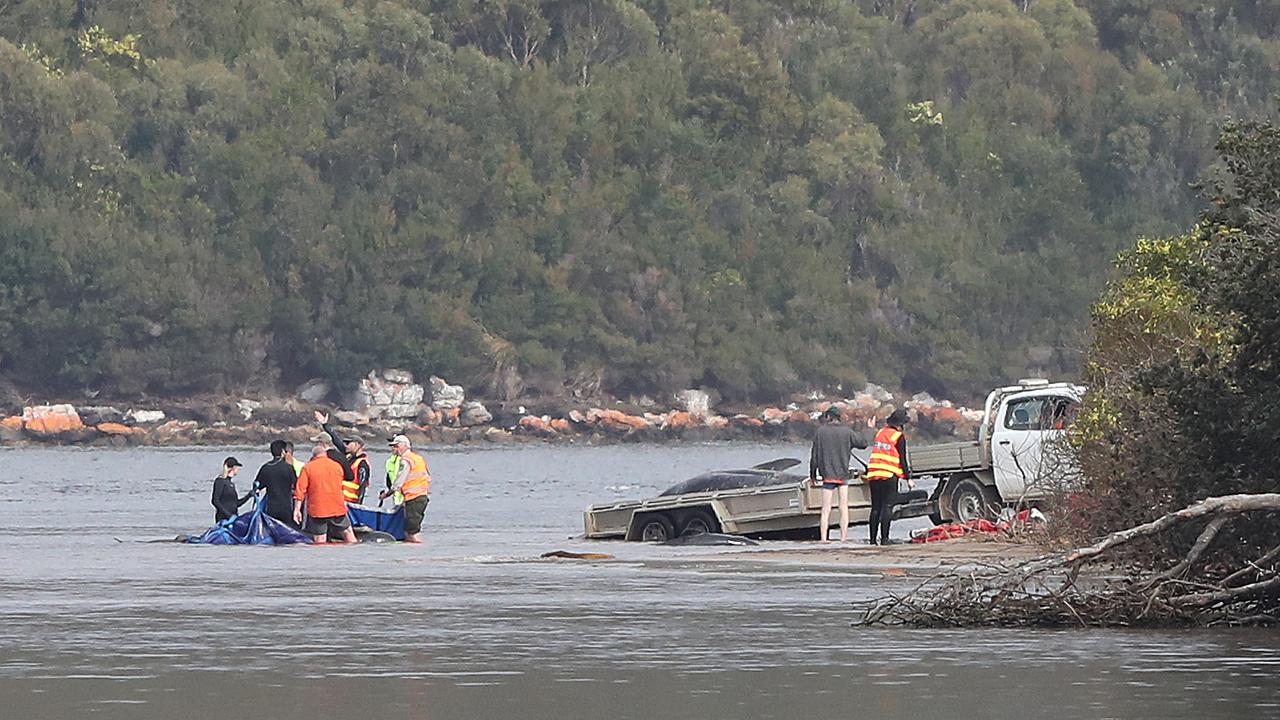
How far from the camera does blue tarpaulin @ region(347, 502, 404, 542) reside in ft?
105

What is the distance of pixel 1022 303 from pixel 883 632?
11394cm

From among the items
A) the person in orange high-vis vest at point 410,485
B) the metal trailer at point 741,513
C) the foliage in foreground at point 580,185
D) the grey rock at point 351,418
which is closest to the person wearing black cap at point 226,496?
the person in orange high-vis vest at point 410,485

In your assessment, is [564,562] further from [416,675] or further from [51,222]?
[51,222]

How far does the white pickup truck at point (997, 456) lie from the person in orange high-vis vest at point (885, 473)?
9.24ft

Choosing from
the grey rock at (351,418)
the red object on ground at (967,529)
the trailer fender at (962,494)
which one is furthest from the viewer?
the grey rock at (351,418)

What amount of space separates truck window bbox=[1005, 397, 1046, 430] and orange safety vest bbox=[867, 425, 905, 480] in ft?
12.0

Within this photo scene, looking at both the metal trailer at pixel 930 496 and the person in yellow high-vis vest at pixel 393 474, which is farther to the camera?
the person in yellow high-vis vest at pixel 393 474

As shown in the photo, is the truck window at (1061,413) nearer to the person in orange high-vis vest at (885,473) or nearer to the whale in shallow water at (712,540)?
the person in orange high-vis vest at (885,473)

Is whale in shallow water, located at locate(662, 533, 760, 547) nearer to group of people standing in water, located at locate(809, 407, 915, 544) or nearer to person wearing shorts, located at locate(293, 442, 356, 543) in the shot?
group of people standing in water, located at locate(809, 407, 915, 544)

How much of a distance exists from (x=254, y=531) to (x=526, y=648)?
13991 millimetres

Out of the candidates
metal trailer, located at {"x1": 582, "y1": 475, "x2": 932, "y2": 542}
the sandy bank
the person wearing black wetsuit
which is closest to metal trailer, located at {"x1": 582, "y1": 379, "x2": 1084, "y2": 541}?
metal trailer, located at {"x1": 582, "y1": 475, "x2": 932, "y2": 542}

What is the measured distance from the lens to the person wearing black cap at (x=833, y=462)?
29078mm

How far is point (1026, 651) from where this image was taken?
17.0 metres

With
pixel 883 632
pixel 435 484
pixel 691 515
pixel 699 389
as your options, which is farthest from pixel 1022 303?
pixel 883 632
